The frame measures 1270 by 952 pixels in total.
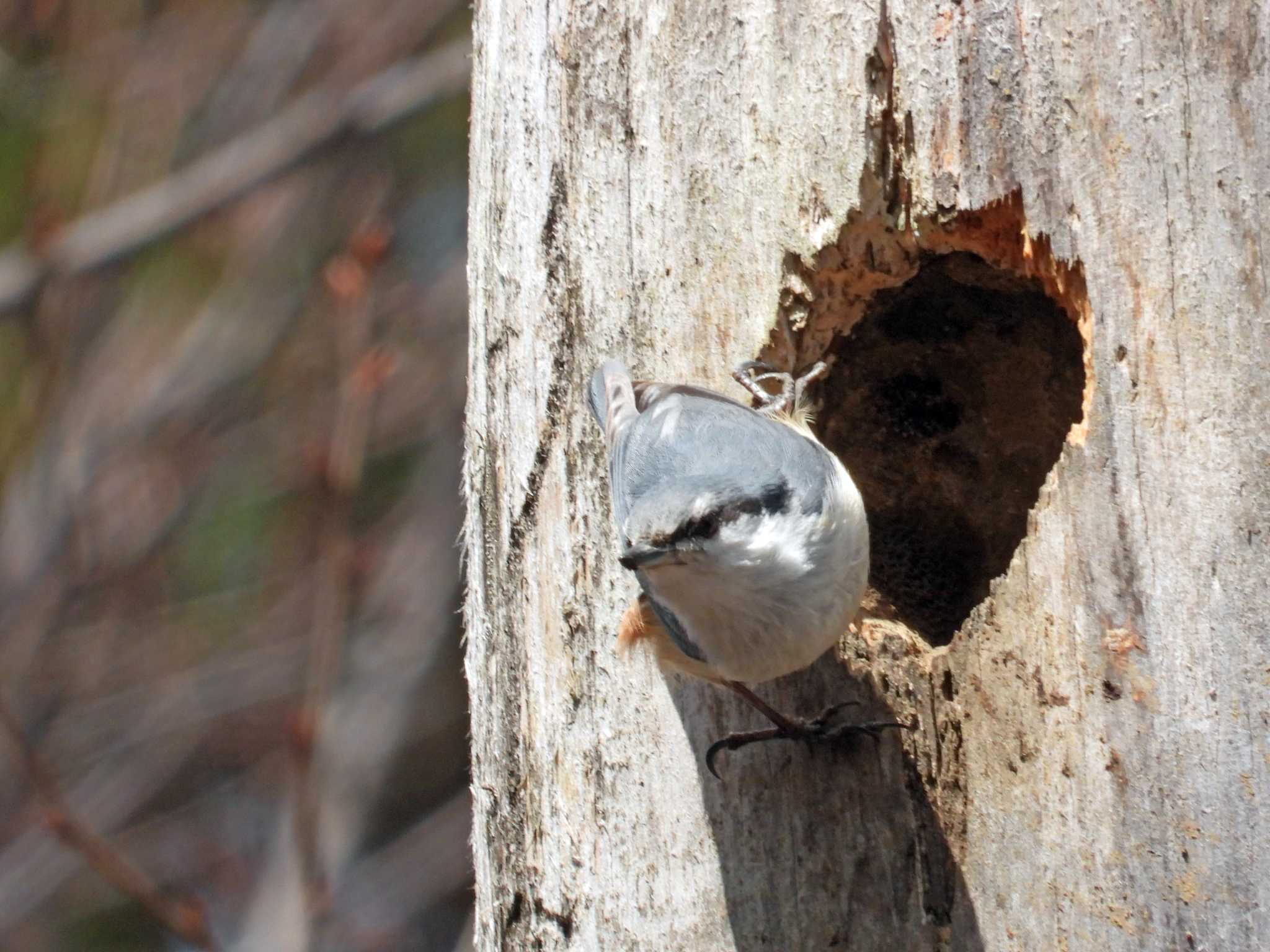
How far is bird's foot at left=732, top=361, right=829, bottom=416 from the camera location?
2061 mm

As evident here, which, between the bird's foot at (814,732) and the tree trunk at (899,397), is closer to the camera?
the tree trunk at (899,397)

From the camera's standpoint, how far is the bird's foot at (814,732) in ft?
6.19

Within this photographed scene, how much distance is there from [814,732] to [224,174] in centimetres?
308

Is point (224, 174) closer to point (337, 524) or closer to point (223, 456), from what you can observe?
point (223, 456)

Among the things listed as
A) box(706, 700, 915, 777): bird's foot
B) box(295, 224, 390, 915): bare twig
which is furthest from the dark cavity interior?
box(295, 224, 390, 915): bare twig

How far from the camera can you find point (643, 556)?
71.7 inches

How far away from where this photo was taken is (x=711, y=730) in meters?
2.00

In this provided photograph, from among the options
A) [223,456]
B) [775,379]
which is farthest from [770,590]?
[223,456]

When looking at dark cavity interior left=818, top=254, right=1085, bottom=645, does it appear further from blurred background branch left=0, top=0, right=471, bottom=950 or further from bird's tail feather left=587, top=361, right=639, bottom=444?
blurred background branch left=0, top=0, right=471, bottom=950

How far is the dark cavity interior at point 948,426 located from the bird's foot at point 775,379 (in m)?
0.19

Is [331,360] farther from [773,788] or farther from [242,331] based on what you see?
[773,788]

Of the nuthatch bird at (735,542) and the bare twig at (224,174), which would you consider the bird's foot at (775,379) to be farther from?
the bare twig at (224,174)

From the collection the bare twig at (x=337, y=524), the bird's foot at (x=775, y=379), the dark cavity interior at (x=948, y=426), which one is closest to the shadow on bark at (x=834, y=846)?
the bird's foot at (x=775, y=379)

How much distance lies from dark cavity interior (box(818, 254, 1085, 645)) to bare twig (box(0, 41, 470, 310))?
2454mm
